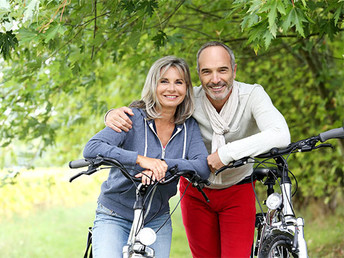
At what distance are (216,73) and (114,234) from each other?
4.10 ft

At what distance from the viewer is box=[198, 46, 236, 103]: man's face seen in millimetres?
3525

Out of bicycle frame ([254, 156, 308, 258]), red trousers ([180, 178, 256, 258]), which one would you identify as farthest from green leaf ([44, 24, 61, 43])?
bicycle frame ([254, 156, 308, 258])

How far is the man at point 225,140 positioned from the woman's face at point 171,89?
24 centimetres

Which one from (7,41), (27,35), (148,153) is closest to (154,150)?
(148,153)

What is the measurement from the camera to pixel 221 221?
3.82 metres

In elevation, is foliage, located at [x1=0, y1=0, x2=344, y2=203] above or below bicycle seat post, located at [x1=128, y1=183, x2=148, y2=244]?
above

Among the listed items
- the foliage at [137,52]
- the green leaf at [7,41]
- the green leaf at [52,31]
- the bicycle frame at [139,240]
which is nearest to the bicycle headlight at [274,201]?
the bicycle frame at [139,240]

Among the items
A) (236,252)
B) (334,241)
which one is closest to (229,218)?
(236,252)

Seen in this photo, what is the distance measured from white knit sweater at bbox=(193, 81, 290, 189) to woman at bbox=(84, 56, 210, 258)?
0.17 metres

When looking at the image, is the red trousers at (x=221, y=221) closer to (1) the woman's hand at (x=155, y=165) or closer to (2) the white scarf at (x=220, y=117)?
(2) the white scarf at (x=220, y=117)

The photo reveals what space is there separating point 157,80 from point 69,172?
10656mm

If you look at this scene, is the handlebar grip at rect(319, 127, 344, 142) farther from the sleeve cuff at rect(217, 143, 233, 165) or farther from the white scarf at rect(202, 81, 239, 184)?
the white scarf at rect(202, 81, 239, 184)

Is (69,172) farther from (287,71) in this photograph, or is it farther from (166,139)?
(166,139)

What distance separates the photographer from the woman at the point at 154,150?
9.74ft
